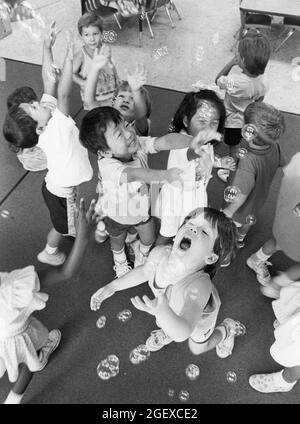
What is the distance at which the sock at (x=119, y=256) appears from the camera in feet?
8.66

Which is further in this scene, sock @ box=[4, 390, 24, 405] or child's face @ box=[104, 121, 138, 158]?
sock @ box=[4, 390, 24, 405]

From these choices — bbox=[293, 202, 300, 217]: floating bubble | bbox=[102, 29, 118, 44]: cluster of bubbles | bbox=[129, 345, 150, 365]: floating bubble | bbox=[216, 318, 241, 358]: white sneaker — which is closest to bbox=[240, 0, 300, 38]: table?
bbox=[102, 29, 118, 44]: cluster of bubbles

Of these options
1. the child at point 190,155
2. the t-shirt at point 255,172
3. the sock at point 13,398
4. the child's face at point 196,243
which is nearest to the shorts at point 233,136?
the t-shirt at point 255,172

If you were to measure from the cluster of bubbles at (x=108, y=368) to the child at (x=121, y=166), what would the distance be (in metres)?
0.67

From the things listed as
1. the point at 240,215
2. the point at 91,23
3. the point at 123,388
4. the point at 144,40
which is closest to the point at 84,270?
the point at 123,388

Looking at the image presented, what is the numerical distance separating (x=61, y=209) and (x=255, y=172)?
1.11 meters

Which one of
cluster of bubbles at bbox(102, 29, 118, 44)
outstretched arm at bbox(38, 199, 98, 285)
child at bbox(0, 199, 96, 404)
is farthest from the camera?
cluster of bubbles at bbox(102, 29, 118, 44)

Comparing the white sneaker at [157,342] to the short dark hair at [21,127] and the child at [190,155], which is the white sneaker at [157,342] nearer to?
the child at [190,155]

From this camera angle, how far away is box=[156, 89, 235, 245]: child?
2229mm

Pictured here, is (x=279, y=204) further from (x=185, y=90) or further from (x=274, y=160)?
(x=185, y=90)

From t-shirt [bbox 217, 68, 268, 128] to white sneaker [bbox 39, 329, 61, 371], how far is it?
1.79 meters

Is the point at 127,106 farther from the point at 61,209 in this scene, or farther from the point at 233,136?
the point at 233,136

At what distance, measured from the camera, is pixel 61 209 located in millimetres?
2500

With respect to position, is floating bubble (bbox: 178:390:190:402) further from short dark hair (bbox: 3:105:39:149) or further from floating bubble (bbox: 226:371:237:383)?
short dark hair (bbox: 3:105:39:149)
